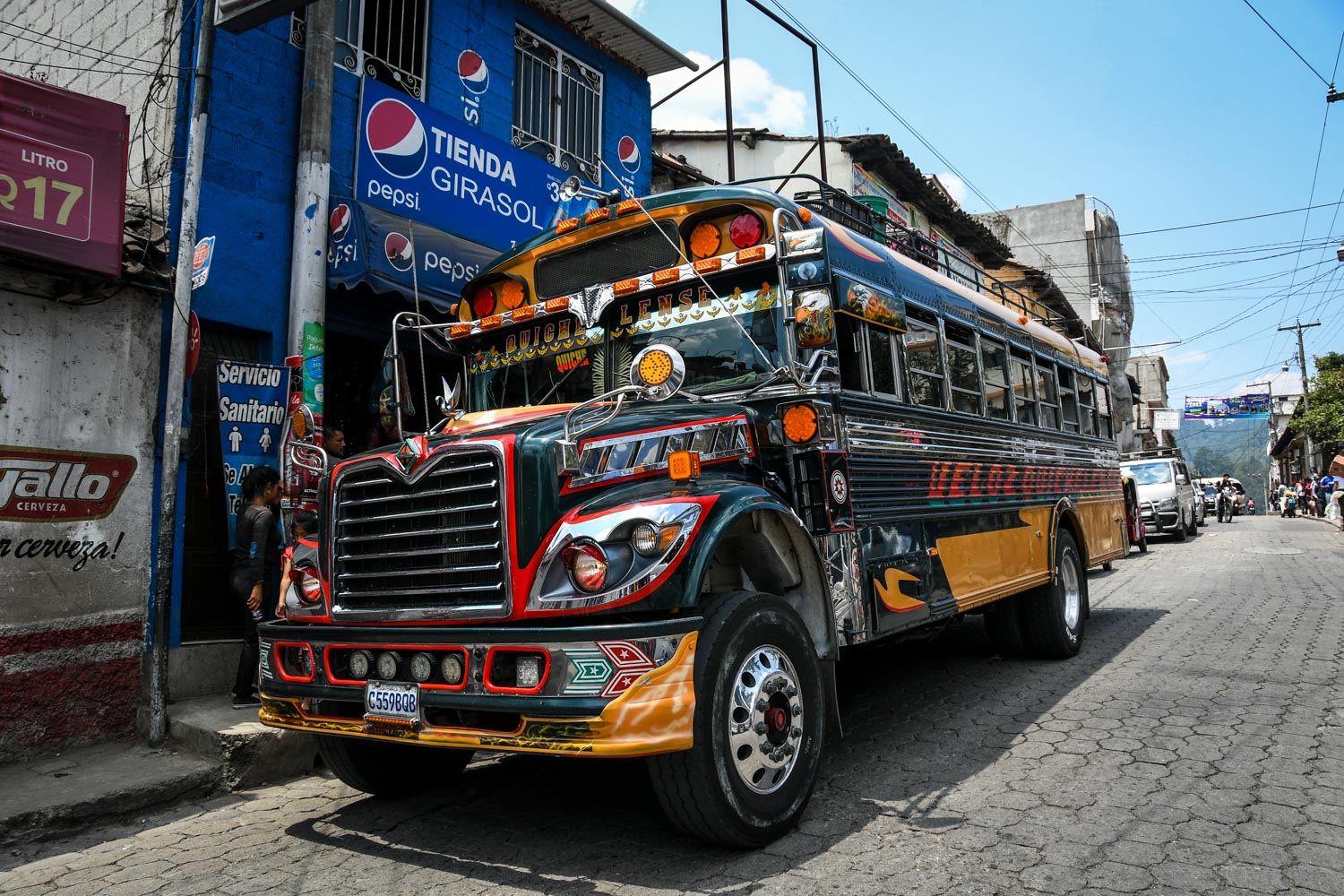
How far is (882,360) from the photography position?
5.04 m

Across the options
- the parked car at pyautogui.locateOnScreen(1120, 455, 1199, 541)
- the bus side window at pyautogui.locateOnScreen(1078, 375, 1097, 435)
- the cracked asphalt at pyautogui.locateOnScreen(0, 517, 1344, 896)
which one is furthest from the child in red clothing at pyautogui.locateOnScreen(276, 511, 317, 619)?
the parked car at pyautogui.locateOnScreen(1120, 455, 1199, 541)

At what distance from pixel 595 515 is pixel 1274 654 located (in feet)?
20.9

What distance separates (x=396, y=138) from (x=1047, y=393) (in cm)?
645

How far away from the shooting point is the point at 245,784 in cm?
522

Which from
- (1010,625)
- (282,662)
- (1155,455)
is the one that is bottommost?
(1010,625)

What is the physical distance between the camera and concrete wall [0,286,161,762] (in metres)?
5.49

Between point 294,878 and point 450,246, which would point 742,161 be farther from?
point 294,878

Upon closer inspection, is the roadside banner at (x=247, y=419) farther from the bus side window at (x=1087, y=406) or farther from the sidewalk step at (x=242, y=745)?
the bus side window at (x=1087, y=406)

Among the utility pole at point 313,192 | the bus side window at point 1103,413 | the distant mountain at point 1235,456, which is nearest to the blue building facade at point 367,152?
the utility pole at point 313,192

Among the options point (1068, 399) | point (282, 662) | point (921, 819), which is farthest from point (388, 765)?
point (1068, 399)

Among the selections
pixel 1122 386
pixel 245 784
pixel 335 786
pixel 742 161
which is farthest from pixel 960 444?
pixel 1122 386

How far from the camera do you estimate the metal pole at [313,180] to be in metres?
7.21

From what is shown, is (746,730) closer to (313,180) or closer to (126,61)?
(313,180)

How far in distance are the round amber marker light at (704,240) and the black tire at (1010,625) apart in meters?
4.31
